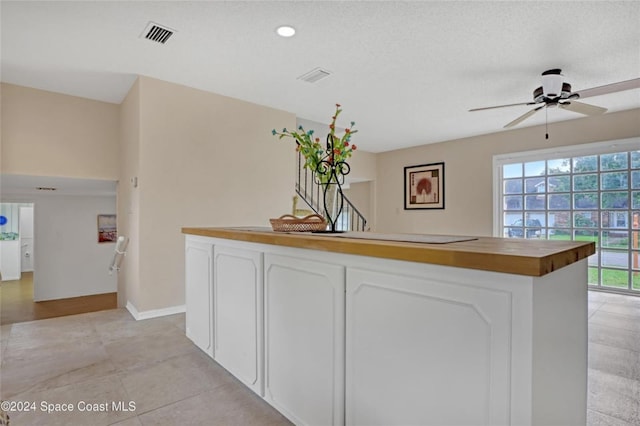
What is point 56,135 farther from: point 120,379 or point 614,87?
point 614,87

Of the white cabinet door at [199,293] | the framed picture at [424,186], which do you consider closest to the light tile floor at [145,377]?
the white cabinet door at [199,293]

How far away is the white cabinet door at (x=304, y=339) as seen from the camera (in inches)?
54.7

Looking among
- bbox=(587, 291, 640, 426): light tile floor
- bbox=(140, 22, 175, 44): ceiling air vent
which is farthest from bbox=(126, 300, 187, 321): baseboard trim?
bbox=(587, 291, 640, 426): light tile floor

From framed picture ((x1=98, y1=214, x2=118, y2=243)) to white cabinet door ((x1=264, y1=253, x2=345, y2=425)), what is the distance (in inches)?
249

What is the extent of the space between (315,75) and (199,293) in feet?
7.94

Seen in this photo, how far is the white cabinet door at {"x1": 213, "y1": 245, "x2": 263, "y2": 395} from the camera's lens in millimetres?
1850

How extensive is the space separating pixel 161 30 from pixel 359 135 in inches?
160

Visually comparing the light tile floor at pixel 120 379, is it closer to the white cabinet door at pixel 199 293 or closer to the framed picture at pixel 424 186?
the white cabinet door at pixel 199 293

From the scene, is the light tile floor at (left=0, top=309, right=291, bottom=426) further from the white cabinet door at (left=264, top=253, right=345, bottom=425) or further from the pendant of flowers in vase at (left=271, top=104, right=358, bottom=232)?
the pendant of flowers in vase at (left=271, top=104, right=358, bottom=232)

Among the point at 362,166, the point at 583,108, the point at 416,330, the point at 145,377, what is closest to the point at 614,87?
the point at 583,108

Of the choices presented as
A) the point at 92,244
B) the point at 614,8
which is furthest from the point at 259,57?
the point at 92,244

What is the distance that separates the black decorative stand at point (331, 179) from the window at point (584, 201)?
15.8 feet

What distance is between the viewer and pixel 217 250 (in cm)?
222

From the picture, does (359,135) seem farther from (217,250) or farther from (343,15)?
(217,250)
